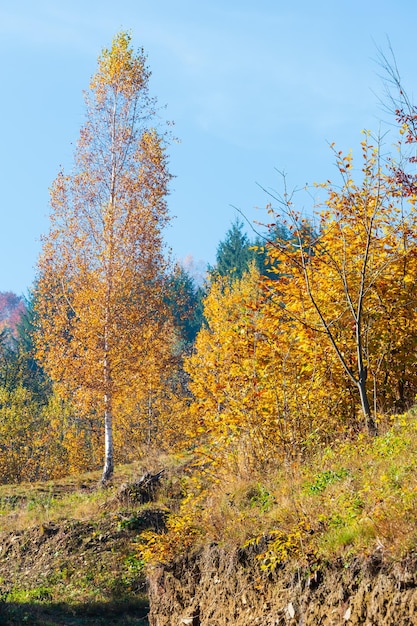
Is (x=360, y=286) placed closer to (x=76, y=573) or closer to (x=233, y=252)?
(x=76, y=573)

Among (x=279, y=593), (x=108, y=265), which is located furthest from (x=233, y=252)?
(x=279, y=593)

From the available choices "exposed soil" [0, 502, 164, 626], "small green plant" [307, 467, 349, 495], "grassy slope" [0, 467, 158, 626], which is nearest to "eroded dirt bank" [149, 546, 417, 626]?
"small green plant" [307, 467, 349, 495]

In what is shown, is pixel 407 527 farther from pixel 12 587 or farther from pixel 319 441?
pixel 12 587

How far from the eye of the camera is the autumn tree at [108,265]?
18.2 m

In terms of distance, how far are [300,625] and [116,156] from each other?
1648 cm

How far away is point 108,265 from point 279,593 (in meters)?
13.6

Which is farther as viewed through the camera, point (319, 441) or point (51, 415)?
point (51, 415)

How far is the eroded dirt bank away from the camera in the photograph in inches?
202

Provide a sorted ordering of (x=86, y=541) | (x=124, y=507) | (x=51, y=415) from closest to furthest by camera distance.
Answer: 1. (x=86, y=541)
2. (x=124, y=507)
3. (x=51, y=415)

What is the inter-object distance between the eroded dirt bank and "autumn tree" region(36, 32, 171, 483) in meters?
10.3

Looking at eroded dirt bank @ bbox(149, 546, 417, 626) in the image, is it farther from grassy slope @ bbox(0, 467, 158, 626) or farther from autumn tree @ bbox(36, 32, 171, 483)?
autumn tree @ bbox(36, 32, 171, 483)

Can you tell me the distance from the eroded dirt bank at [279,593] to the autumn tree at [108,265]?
1035cm

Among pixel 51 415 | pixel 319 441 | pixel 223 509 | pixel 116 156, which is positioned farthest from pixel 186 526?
pixel 51 415

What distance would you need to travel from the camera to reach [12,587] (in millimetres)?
11555
